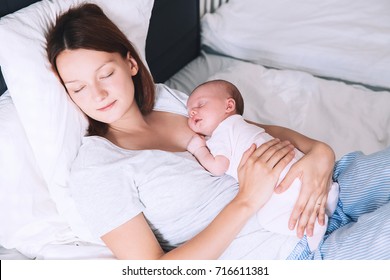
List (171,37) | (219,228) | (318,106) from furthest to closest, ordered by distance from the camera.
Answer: (171,37), (318,106), (219,228)

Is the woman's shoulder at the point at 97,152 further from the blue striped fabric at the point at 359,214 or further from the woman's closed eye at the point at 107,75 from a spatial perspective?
the blue striped fabric at the point at 359,214

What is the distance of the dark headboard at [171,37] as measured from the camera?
1487 mm

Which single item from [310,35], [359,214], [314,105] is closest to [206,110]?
[359,214]

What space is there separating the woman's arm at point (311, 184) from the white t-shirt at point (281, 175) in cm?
1

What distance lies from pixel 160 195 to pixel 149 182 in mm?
32

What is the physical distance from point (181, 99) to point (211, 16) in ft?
2.70

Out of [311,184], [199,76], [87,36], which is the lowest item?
[199,76]

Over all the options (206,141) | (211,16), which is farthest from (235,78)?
(206,141)

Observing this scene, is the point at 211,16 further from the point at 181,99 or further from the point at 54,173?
the point at 54,173

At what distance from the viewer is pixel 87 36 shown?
2.81ft

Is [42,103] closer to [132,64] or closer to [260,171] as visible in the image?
[132,64]

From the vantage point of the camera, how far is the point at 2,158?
877mm

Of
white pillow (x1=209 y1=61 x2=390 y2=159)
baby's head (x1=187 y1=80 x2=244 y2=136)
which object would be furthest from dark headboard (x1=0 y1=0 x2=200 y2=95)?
baby's head (x1=187 y1=80 x2=244 y2=136)

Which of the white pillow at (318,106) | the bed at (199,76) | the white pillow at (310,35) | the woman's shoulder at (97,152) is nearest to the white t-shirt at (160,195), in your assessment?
the woman's shoulder at (97,152)
